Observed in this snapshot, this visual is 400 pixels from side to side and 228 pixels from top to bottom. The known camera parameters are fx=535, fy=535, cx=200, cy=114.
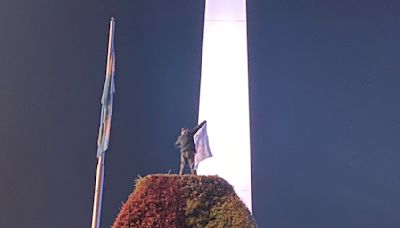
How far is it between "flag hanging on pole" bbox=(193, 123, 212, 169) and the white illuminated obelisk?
1975mm

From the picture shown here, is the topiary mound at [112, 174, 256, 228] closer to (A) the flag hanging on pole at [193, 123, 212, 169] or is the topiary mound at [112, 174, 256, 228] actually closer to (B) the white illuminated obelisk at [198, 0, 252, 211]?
(A) the flag hanging on pole at [193, 123, 212, 169]

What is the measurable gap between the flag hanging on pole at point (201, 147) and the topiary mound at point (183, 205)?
40.9 inches

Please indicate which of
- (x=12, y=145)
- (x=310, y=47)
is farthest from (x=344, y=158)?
(x=12, y=145)

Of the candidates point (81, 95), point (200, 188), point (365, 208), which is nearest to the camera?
point (200, 188)

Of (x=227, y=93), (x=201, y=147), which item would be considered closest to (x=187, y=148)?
(x=201, y=147)

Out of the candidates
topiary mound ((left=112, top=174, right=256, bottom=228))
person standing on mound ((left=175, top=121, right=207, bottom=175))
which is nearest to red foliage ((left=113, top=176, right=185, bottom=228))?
topiary mound ((left=112, top=174, right=256, bottom=228))

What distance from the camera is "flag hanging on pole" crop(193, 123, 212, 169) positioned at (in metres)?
4.40

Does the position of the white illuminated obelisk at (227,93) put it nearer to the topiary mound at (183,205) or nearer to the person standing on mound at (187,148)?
the person standing on mound at (187,148)

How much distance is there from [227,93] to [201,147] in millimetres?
2501

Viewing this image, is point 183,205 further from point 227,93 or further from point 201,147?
point 227,93

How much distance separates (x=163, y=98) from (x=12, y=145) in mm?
1934

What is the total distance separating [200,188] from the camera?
3.28m

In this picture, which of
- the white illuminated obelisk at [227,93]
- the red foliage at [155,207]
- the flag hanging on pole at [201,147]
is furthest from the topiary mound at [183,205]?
the white illuminated obelisk at [227,93]

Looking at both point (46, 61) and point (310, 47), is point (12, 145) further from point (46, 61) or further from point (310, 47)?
point (310, 47)
